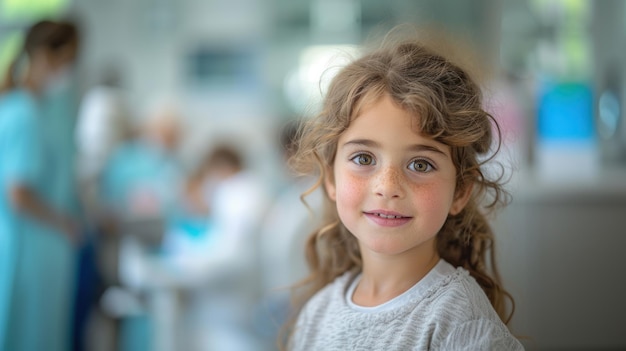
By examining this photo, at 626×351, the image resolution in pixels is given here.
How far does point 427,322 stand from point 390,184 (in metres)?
0.15

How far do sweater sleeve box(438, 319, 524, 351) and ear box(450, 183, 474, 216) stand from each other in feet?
0.48

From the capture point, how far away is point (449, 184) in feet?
2.52

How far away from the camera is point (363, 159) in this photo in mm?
784

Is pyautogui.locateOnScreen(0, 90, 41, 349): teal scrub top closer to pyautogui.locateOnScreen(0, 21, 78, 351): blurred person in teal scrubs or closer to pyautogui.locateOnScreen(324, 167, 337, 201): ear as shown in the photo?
pyautogui.locateOnScreen(0, 21, 78, 351): blurred person in teal scrubs

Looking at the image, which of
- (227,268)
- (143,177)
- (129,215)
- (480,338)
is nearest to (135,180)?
(143,177)

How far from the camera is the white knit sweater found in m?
0.71

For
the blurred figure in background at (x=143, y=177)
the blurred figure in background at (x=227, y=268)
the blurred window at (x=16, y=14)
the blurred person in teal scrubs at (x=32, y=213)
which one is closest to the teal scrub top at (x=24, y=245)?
the blurred person in teal scrubs at (x=32, y=213)

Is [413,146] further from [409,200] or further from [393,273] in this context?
[393,273]

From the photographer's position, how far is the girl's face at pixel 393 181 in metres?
0.75

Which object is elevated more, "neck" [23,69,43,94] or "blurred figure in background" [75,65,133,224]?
"neck" [23,69,43,94]

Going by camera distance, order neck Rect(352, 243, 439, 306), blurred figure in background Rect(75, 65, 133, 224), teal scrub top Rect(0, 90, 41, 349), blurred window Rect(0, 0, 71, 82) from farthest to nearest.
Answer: blurred window Rect(0, 0, 71, 82) → blurred figure in background Rect(75, 65, 133, 224) → teal scrub top Rect(0, 90, 41, 349) → neck Rect(352, 243, 439, 306)

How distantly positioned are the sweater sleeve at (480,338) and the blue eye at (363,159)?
0.65 ft

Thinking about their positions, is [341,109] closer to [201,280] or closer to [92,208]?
[201,280]

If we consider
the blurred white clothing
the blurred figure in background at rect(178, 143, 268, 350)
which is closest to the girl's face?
the blurred figure in background at rect(178, 143, 268, 350)
